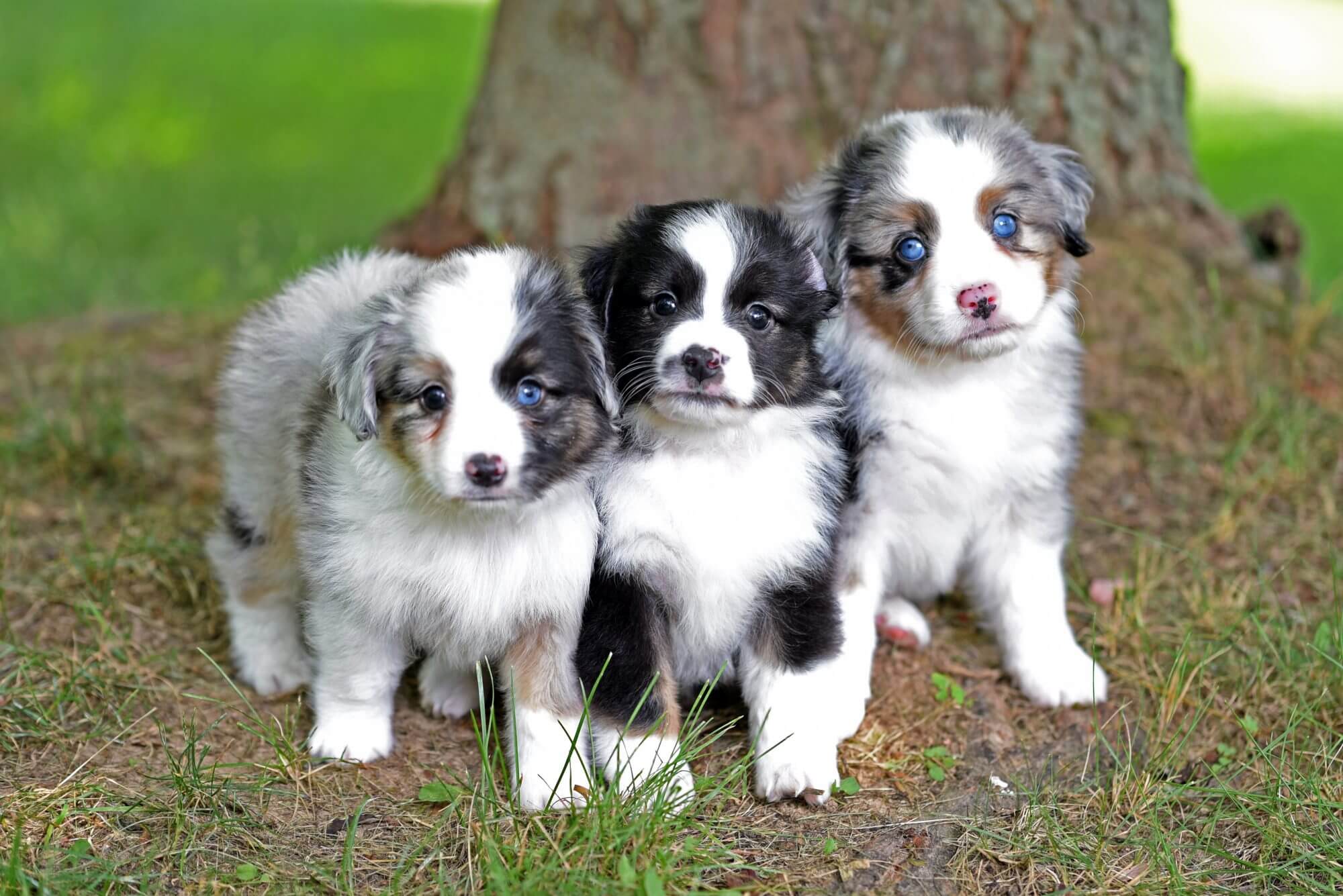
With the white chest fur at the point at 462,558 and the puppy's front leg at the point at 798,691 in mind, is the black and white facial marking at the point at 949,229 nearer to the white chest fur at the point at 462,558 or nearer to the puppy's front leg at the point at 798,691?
the puppy's front leg at the point at 798,691

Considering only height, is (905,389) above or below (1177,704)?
above

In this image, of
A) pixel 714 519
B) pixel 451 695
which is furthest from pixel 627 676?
pixel 451 695

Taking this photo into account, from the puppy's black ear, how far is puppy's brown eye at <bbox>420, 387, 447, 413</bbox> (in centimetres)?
206

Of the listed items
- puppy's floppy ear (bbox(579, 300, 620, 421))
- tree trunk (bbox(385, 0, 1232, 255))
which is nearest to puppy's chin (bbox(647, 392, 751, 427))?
puppy's floppy ear (bbox(579, 300, 620, 421))

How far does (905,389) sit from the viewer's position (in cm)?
399

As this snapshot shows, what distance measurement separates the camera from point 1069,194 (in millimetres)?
4094

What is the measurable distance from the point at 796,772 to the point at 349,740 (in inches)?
52.9

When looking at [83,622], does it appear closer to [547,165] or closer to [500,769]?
[500,769]

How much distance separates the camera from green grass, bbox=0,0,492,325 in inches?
344

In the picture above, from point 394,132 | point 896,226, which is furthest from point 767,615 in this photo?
point 394,132

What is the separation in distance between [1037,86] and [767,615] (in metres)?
3.31

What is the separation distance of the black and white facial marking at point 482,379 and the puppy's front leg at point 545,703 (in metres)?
0.52

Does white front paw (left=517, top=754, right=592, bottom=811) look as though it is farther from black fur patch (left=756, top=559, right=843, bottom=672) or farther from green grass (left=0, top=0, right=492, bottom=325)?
green grass (left=0, top=0, right=492, bottom=325)

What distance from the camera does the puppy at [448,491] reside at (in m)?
3.23
